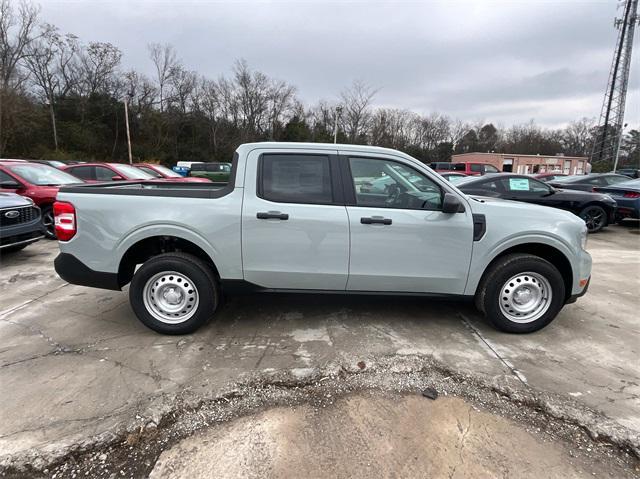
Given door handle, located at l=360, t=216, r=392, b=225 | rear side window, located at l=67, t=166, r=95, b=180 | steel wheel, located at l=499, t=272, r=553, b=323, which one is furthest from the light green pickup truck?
steel wheel, located at l=499, t=272, r=553, b=323

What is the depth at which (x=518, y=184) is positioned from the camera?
950 cm

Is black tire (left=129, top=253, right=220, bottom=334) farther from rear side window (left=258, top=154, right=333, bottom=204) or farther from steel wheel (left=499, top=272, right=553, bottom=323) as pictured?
steel wheel (left=499, top=272, right=553, bottom=323)

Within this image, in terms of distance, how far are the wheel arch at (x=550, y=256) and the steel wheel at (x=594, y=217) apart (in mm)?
7509

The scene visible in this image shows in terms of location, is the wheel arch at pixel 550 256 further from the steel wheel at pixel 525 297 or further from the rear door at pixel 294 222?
the rear door at pixel 294 222

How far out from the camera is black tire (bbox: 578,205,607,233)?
973cm

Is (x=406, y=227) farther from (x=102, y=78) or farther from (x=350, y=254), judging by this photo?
(x=102, y=78)

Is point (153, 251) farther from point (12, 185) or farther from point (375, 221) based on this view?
point (12, 185)

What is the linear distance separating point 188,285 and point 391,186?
2171 mm

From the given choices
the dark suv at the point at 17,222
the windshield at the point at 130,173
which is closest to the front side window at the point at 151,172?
the windshield at the point at 130,173

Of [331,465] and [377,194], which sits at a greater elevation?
[377,194]

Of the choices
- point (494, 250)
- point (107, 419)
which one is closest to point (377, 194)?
point (494, 250)

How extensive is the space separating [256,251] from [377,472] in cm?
205

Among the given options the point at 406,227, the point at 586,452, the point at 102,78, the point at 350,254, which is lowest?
the point at 586,452

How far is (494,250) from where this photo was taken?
3570 millimetres
